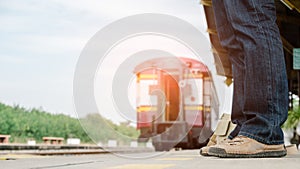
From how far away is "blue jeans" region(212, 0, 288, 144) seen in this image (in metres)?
1.94

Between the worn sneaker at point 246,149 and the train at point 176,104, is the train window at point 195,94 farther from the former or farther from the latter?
the worn sneaker at point 246,149

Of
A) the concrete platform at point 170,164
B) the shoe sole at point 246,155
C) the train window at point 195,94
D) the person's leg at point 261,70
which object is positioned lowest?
the concrete platform at point 170,164

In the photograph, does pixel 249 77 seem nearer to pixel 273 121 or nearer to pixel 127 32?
pixel 273 121

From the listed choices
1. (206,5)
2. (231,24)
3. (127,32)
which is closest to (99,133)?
(127,32)

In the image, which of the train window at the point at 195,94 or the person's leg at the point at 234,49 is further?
the train window at the point at 195,94

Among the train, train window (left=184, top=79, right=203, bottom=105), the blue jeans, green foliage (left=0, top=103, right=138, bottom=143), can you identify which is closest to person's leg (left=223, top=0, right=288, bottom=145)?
the blue jeans

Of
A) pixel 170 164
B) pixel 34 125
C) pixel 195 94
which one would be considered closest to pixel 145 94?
pixel 195 94

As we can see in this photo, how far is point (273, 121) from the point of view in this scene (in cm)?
194

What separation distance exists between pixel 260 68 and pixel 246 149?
0.32m

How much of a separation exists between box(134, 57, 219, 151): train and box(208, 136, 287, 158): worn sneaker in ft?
25.3

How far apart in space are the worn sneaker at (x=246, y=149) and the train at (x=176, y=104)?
7.70 m

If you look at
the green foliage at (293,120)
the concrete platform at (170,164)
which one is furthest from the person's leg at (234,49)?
the green foliage at (293,120)

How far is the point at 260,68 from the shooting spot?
1949 mm

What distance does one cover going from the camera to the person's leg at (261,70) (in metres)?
1.94
